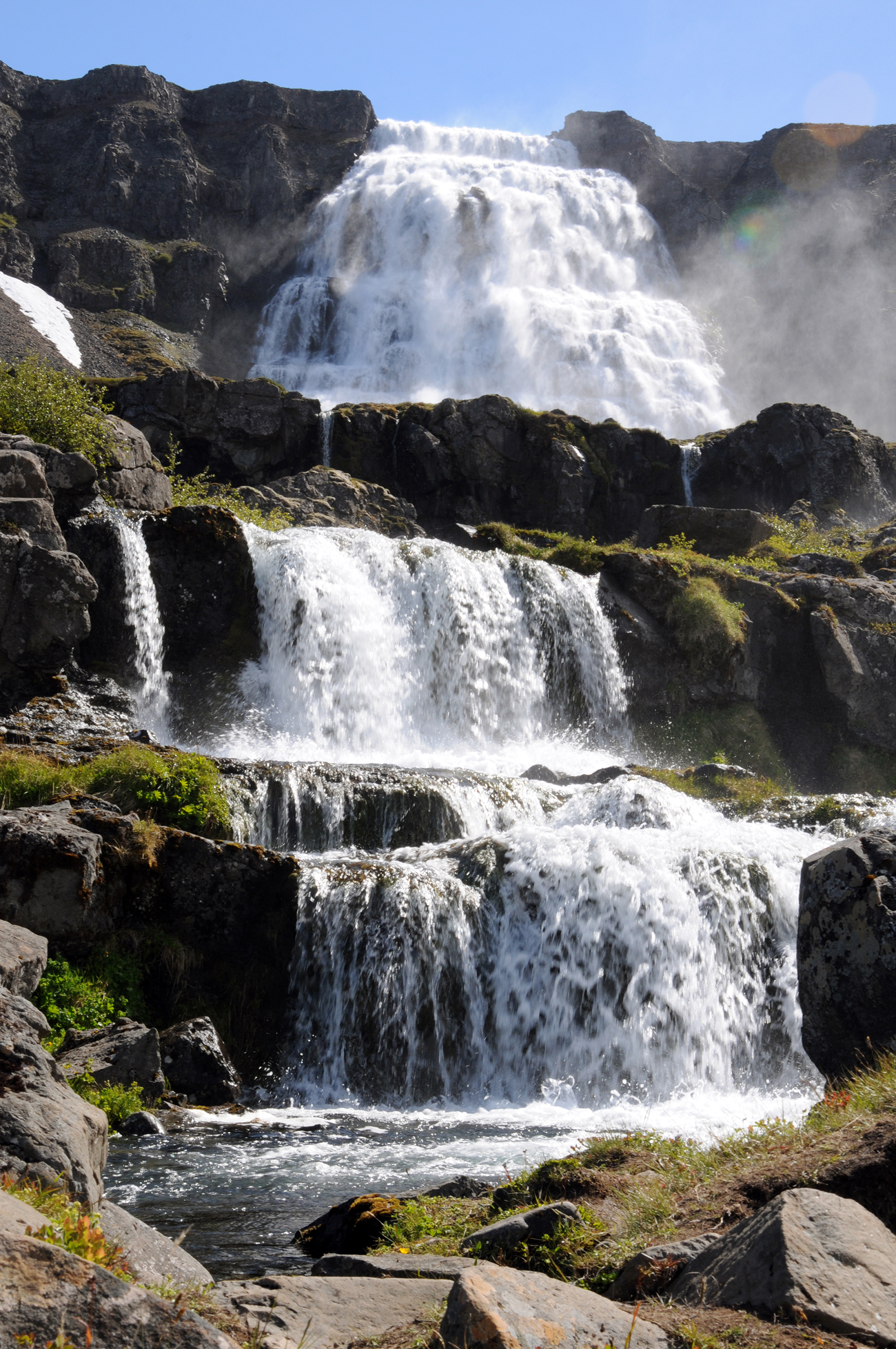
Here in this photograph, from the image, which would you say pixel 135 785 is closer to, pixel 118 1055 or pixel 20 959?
pixel 118 1055

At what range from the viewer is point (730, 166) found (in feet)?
257

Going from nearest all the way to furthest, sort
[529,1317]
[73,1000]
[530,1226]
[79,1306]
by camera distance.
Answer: [79,1306] < [529,1317] < [530,1226] < [73,1000]

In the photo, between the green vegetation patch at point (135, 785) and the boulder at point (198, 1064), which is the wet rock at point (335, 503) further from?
the boulder at point (198, 1064)

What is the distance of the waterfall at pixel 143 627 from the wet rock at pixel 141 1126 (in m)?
11.4

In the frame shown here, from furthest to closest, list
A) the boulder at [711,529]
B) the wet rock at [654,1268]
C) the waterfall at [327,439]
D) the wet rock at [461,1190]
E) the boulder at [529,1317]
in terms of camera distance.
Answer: the waterfall at [327,439] → the boulder at [711,529] → the wet rock at [461,1190] → the wet rock at [654,1268] → the boulder at [529,1317]

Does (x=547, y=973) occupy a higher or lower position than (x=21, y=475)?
lower

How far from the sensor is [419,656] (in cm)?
2197

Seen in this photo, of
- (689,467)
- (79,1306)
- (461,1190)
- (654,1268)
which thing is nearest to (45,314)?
(689,467)

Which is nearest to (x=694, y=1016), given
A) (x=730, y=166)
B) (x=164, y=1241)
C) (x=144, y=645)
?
(x=164, y=1241)

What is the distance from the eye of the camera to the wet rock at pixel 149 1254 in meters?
3.76

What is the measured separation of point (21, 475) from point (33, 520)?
1.15 meters

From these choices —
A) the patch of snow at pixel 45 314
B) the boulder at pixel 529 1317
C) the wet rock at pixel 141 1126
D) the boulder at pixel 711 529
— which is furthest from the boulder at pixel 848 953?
the patch of snow at pixel 45 314

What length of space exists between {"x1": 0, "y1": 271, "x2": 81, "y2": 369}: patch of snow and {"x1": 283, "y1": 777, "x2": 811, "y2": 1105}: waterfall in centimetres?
3975

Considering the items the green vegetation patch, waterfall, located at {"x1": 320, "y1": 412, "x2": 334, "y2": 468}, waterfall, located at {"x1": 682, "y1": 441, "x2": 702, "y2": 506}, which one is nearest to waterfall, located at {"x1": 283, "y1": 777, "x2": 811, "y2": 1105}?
the green vegetation patch
